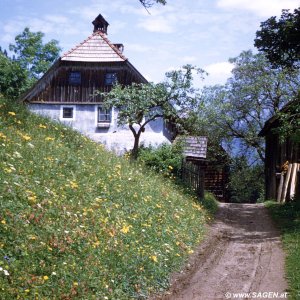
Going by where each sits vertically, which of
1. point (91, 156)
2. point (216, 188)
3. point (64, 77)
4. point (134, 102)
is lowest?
point (216, 188)

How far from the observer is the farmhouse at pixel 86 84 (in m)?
28.2

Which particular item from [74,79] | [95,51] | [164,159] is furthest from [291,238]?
[74,79]

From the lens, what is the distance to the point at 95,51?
2869 centimetres

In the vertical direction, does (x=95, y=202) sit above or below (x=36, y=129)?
below

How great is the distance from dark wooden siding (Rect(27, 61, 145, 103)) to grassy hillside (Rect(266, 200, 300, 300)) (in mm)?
14947

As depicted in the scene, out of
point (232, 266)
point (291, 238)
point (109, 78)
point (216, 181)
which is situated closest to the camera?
point (232, 266)

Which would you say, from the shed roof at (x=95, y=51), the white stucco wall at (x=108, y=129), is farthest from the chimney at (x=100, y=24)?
the white stucco wall at (x=108, y=129)

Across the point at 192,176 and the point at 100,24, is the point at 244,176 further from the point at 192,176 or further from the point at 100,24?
the point at 192,176

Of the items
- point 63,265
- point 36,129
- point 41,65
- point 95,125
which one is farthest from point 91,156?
point 41,65

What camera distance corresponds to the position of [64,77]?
95.7ft

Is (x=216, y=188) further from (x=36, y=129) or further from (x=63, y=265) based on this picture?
(x=63, y=265)

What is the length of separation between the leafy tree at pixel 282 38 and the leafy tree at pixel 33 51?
112 ft

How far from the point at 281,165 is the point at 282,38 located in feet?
29.3

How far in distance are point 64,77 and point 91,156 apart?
19.5m
